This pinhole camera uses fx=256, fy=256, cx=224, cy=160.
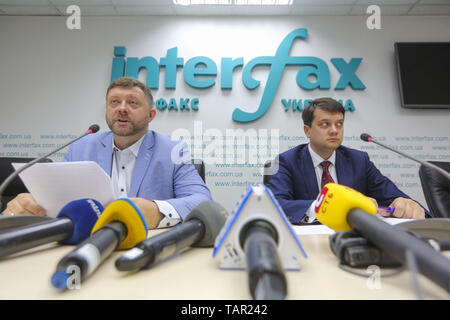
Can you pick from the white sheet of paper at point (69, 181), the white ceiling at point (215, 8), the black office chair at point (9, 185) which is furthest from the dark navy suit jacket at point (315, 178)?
the white ceiling at point (215, 8)

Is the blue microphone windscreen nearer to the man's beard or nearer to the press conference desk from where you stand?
the press conference desk

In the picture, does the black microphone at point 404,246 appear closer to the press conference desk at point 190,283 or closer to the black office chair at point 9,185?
the press conference desk at point 190,283

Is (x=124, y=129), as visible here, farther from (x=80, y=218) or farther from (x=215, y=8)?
(x=215, y=8)

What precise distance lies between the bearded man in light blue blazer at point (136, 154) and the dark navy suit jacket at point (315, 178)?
1.46ft

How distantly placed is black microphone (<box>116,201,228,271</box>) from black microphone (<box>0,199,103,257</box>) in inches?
8.5

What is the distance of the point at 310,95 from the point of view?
253 cm

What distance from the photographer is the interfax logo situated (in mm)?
2514

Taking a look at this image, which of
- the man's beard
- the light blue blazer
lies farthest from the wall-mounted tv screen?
the man's beard

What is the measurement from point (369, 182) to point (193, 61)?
195 cm

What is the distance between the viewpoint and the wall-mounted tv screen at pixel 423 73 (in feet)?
8.07

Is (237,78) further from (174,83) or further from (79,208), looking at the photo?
(79,208)

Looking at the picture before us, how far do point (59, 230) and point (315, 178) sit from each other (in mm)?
1185

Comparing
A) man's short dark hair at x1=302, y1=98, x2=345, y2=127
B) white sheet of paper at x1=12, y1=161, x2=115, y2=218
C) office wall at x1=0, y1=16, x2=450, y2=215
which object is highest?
office wall at x1=0, y1=16, x2=450, y2=215

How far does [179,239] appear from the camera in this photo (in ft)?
1.47
